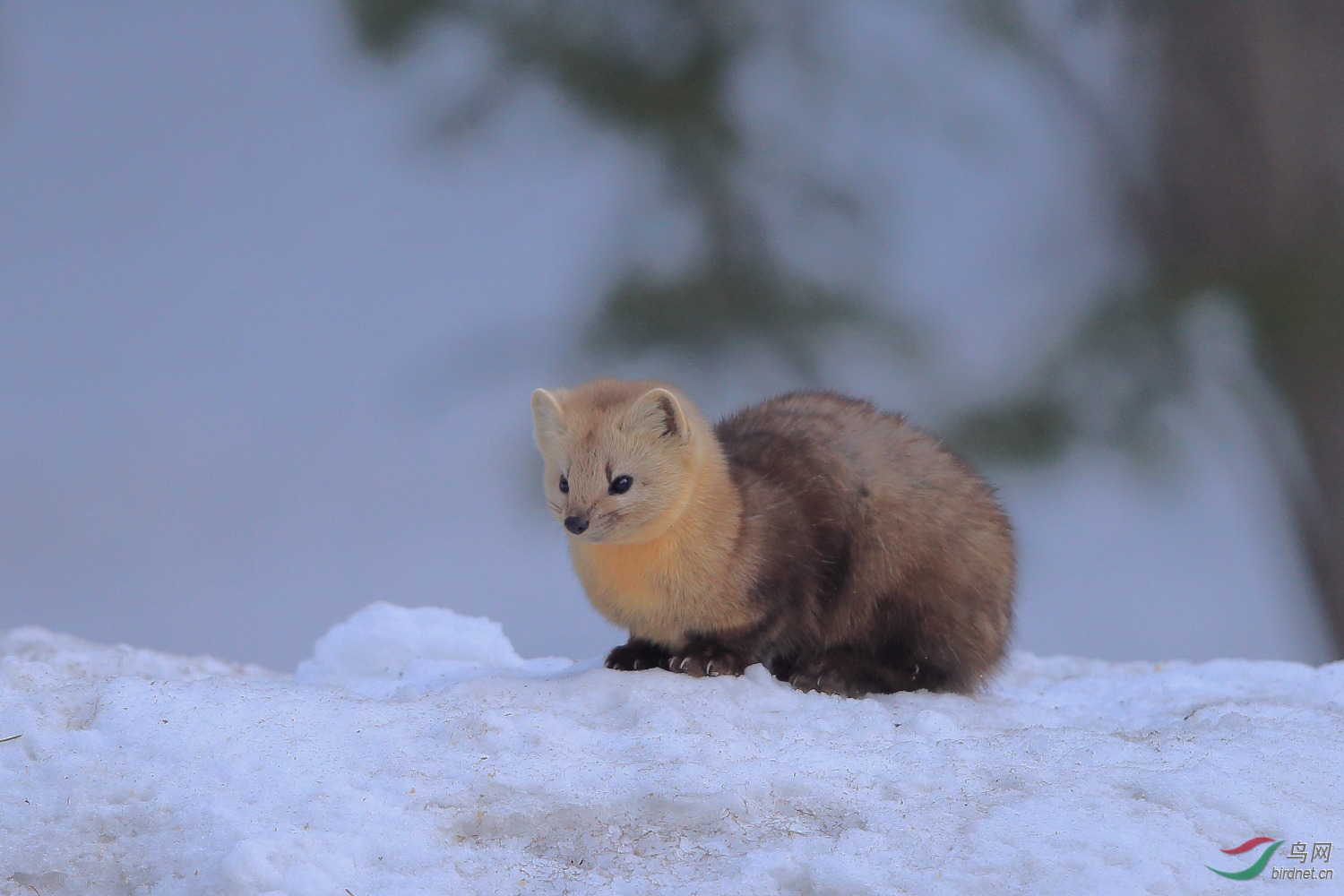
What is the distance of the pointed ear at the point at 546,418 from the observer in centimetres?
379

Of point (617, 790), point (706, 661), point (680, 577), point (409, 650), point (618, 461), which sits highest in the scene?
point (618, 461)

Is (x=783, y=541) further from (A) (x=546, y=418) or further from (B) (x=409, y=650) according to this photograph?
(B) (x=409, y=650)

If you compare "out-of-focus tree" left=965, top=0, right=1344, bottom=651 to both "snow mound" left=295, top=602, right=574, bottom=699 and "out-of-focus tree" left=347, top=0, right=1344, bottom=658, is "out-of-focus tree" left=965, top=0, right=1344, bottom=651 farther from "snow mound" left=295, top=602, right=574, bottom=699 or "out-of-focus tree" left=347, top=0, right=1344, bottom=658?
"snow mound" left=295, top=602, right=574, bottom=699

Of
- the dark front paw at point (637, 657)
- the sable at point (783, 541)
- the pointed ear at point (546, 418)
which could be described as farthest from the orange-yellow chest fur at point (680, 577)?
the pointed ear at point (546, 418)

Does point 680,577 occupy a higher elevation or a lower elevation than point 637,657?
higher

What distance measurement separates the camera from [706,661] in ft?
12.3

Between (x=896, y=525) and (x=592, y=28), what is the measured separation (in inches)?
174

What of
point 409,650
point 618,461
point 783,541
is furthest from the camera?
point 409,650

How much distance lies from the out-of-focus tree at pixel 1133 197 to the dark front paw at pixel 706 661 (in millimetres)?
3657

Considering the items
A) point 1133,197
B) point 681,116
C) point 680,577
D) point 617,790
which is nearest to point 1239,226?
point 1133,197

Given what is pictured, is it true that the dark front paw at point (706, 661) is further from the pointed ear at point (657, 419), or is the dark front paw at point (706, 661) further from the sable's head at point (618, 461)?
the pointed ear at point (657, 419)

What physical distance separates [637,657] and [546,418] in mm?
761

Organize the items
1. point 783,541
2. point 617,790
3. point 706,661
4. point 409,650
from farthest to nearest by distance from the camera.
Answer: point 409,650 → point 783,541 → point 706,661 → point 617,790

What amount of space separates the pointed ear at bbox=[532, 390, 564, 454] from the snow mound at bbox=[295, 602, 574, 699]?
31.8 inches
